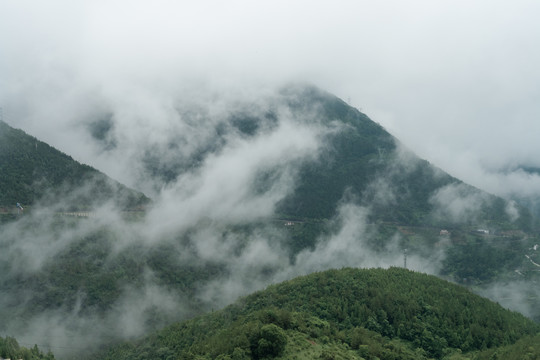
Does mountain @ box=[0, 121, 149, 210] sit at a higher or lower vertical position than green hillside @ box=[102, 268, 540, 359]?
higher

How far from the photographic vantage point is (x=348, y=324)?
7875 centimetres

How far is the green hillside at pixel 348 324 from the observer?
6219 cm

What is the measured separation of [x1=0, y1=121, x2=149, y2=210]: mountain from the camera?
16125 centimetres

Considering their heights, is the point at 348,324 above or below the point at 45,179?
below

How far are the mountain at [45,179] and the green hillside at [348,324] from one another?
83.6 m

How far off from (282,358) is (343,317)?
2554 cm

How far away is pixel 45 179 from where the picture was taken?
6718 inches

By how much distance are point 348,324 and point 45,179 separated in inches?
5533

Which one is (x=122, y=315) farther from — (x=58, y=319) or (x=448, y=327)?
Result: (x=448, y=327)

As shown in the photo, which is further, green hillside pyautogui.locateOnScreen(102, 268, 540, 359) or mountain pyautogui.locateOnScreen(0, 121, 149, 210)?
mountain pyautogui.locateOnScreen(0, 121, 149, 210)

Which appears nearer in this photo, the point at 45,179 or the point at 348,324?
the point at 348,324

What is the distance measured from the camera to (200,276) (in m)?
183

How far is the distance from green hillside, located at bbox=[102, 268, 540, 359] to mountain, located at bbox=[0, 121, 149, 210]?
83.6m

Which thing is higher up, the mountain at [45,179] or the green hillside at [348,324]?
the mountain at [45,179]
